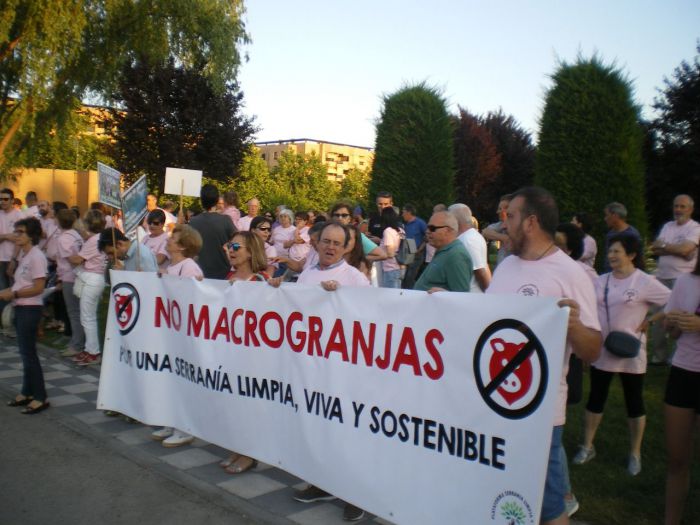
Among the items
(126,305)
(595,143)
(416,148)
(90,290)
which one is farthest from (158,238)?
(416,148)

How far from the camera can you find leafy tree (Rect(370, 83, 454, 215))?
1627cm

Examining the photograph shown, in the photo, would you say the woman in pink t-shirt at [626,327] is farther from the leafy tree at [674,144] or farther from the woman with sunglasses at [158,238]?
the leafy tree at [674,144]

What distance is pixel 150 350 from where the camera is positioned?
5430mm

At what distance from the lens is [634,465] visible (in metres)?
4.76

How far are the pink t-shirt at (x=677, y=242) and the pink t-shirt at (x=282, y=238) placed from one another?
18.8ft

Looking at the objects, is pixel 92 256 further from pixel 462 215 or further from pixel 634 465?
pixel 634 465

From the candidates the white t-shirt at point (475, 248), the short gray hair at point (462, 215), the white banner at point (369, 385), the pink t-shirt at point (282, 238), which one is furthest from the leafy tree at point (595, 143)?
the white banner at point (369, 385)

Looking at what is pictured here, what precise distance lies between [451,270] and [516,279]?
152cm

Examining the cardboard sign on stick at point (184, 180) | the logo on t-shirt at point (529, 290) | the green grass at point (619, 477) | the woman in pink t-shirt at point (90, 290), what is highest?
the cardboard sign on stick at point (184, 180)

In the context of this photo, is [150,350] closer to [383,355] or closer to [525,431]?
[383,355]

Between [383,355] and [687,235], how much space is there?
6.34 metres

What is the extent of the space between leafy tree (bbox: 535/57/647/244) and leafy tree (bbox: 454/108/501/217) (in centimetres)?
2307

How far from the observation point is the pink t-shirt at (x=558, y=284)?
293cm

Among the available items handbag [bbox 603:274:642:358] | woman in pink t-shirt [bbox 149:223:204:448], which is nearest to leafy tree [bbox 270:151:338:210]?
woman in pink t-shirt [bbox 149:223:204:448]
